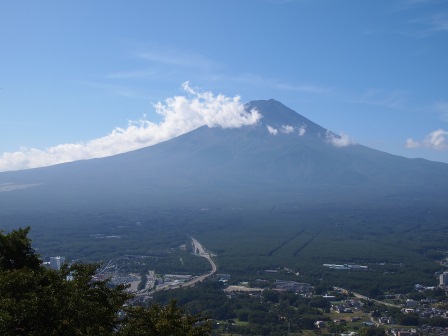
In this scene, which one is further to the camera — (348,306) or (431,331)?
(348,306)

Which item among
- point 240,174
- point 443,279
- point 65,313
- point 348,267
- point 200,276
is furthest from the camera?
point 240,174

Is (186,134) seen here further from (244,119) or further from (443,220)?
(443,220)

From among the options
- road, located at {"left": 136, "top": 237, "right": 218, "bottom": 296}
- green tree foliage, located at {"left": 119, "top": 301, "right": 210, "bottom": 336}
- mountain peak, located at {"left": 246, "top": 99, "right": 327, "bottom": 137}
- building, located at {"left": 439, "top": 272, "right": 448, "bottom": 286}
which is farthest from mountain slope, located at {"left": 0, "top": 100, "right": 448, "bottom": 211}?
green tree foliage, located at {"left": 119, "top": 301, "right": 210, "bottom": 336}

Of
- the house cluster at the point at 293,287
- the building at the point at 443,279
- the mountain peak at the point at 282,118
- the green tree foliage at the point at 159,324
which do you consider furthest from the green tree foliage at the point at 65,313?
the mountain peak at the point at 282,118

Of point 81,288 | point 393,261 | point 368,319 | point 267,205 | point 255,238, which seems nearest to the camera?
point 81,288

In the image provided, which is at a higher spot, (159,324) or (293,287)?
(159,324)

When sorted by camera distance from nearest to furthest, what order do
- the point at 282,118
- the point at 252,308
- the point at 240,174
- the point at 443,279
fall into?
the point at 252,308, the point at 443,279, the point at 240,174, the point at 282,118

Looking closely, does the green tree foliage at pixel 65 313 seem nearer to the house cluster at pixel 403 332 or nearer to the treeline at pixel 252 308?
the treeline at pixel 252 308

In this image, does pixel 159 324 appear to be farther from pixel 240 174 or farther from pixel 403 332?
pixel 240 174

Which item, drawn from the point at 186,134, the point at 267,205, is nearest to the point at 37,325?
the point at 267,205

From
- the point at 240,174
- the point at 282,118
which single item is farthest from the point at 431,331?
the point at 282,118

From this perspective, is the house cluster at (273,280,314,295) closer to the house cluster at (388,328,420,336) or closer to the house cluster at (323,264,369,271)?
the house cluster at (323,264,369,271)
